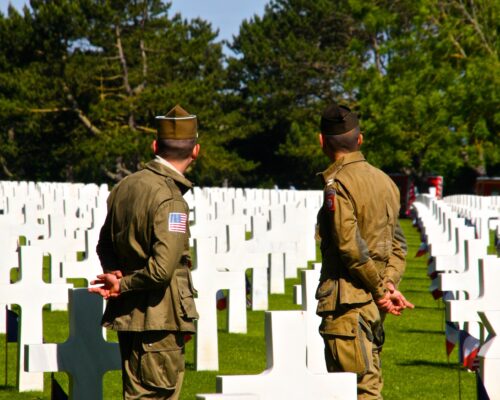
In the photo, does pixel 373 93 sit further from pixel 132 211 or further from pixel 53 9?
pixel 132 211

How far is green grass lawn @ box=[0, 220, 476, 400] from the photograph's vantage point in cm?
897

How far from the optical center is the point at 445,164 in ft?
189

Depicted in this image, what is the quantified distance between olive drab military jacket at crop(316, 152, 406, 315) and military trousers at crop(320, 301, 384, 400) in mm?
57

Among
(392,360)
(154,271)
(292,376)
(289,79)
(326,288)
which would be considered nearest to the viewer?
(292,376)

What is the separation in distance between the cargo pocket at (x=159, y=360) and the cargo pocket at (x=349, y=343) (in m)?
0.73

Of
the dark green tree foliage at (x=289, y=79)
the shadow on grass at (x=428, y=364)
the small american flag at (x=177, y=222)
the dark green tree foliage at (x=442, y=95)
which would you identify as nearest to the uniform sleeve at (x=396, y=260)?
the small american flag at (x=177, y=222)

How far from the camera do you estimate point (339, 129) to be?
595cm

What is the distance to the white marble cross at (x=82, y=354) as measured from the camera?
6066mm

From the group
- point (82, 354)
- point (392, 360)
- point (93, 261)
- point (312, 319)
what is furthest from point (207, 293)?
point (82, 354)

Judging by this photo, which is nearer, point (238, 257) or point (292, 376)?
point (292, 376)

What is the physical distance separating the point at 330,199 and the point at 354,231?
179 mm

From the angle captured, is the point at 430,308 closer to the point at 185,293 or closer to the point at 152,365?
the point at 185,293

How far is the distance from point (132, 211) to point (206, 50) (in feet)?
230

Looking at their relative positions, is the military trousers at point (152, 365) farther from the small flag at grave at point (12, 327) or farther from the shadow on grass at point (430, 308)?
the shadow on grass at point (430, 308)
